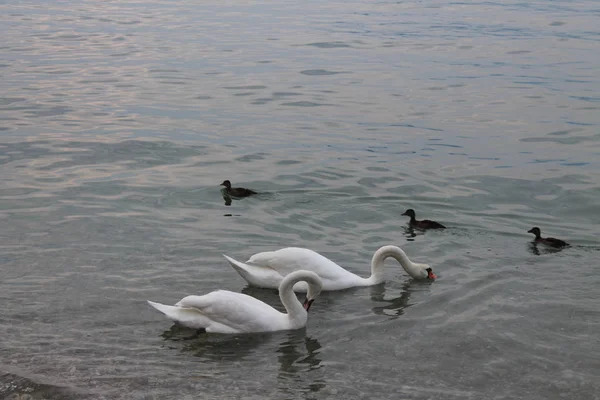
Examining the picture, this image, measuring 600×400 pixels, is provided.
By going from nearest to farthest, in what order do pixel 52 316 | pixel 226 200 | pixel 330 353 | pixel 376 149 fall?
pixel 330 353
pixel 52 316
pixel 226 200
pixel 376 149

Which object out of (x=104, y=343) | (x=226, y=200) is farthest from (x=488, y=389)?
(x=226, y=200)

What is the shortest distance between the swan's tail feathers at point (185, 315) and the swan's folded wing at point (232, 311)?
5 cm

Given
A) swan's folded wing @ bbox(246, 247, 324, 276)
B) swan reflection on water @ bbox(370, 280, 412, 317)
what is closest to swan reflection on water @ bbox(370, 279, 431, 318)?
swan reflection on water @ bbox(370, 280, 412, 317)

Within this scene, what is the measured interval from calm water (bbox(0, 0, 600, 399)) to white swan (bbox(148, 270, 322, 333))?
14 cm

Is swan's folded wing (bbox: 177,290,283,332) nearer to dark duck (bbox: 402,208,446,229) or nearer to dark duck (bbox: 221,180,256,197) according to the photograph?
dark duck (bbox: 402,208,446,229)

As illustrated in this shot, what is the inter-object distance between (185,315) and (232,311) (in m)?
0.51

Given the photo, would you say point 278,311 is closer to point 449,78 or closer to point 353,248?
point 353,248

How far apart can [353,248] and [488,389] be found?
5.00 meters

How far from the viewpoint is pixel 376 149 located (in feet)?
65.2

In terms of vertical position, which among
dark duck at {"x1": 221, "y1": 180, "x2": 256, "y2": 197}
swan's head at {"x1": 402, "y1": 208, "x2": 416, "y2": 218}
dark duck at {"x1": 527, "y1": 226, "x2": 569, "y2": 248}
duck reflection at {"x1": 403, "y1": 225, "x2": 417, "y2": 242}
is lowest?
duck reflection at {"x1": 403, "y1": 225, "x2": 417, "y2": 242}

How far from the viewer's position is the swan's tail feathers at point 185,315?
33.2 ft

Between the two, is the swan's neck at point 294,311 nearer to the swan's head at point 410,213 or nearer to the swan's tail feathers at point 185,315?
the swan's tail feathers at point 185,315

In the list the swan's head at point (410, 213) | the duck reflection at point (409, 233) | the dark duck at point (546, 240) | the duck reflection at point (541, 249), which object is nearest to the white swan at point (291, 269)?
the duck reflection at point (409, 233)

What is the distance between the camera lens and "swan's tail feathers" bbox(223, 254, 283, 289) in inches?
456
